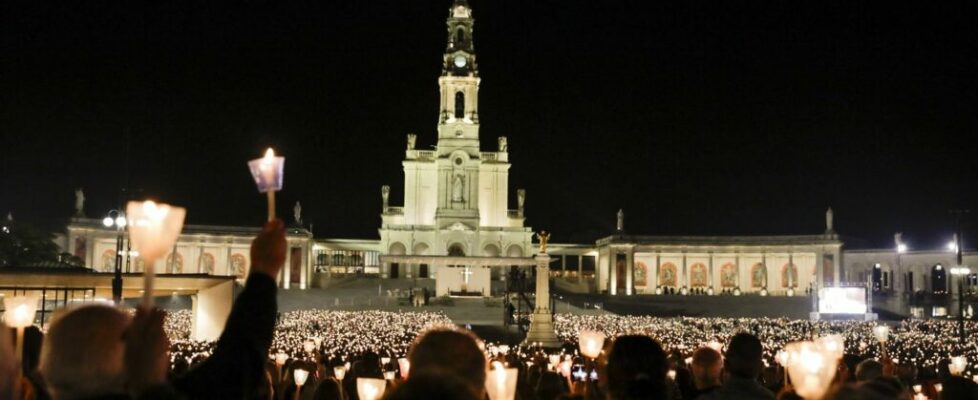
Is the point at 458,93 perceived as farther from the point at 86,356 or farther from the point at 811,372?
the point at 86,356

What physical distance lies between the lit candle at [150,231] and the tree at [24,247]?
58410mm

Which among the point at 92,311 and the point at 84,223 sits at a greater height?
the point at 84,223

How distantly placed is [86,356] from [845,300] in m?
49.1

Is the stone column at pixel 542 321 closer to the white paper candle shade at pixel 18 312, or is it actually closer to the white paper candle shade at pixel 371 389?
the white paper candle shade at pixel 18 312

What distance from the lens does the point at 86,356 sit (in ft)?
11.0

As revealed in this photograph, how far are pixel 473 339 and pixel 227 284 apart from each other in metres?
32.3

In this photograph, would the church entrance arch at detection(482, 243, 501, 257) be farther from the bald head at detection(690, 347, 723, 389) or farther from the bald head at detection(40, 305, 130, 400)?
the bald head at detection(40, 305, 130, 400)

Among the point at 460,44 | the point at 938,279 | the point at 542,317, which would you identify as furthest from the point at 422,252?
the point at 542,317

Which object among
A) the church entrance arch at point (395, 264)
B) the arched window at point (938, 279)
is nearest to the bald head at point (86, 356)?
the church entrance arch at point (395, 264)

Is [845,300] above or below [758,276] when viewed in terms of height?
below

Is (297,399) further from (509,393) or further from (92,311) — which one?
(92,311)

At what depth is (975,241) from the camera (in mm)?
77875

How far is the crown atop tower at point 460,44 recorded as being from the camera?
3248 inches

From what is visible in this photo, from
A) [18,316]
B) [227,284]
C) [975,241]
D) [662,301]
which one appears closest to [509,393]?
[18,316]
